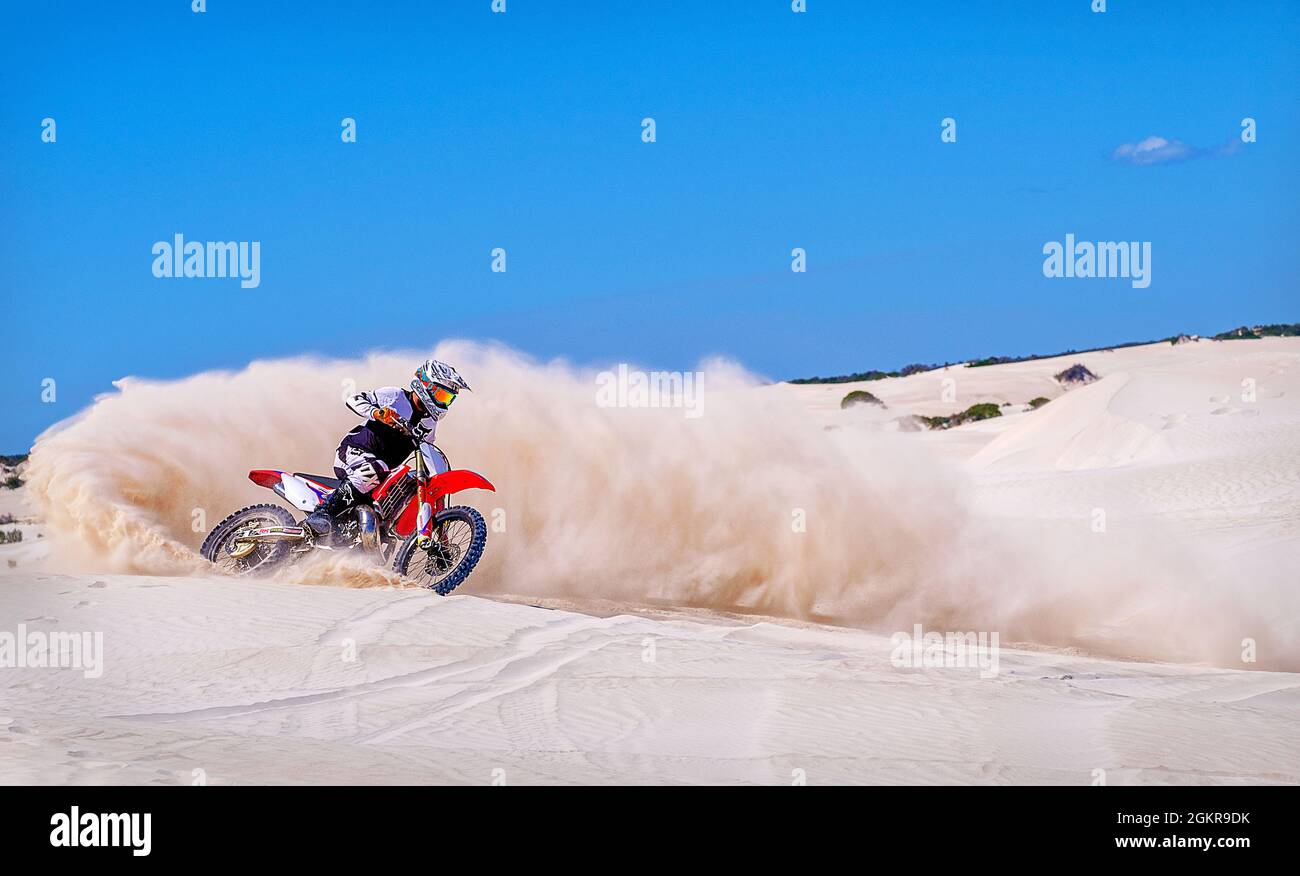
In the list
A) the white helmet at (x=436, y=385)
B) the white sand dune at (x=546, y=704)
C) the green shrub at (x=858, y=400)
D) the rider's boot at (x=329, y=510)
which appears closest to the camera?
the white sand dune at (x=546, y=704)

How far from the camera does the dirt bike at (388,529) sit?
11.7 m

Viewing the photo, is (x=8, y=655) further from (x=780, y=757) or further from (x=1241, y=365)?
(x=1241, y=365)

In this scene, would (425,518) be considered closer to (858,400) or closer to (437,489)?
(437,489)

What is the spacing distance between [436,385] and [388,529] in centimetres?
148

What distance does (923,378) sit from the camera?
74812 mm

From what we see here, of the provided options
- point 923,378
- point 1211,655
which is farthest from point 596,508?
point 923,378

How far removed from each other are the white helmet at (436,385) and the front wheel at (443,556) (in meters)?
1.00

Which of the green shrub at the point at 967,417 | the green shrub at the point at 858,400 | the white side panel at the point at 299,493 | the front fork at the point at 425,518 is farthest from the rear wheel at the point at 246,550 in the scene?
the green shrub at the point at 858,400

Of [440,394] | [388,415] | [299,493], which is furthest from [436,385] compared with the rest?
[299,493]

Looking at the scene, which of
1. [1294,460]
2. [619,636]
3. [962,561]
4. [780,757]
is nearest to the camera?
[780,757]

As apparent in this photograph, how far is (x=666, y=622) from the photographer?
11.5 metres

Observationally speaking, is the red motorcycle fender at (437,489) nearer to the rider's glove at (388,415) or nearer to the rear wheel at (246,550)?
→ the rider's glove at (388,415)

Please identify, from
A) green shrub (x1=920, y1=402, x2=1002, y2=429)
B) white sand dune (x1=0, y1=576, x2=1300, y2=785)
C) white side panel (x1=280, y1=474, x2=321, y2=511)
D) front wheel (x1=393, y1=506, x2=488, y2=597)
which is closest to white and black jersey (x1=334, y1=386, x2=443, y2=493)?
white side panel (x1=280, y1=474, x2=321, y2=511)
